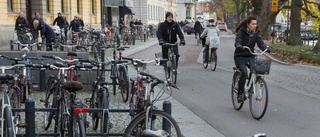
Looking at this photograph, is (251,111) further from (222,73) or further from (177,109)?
(222,73)

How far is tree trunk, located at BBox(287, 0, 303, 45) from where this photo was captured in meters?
25.2

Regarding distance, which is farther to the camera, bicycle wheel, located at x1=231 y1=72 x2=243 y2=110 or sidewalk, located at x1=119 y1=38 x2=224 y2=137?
bicycle wheel, located at x1=231 y1=72 x2=243 y2=110

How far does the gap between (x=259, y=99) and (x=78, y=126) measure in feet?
13.4

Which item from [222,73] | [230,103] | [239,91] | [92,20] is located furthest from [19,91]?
[92,20]

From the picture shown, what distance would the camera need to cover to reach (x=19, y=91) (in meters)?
7.02

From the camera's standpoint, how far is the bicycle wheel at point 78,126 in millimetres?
4812

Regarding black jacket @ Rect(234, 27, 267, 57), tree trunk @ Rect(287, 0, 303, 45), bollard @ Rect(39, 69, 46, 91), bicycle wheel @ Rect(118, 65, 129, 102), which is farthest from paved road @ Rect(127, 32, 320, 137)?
tree trunk @ Rect(287, 0, 303, 45)

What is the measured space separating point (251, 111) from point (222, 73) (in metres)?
7.03

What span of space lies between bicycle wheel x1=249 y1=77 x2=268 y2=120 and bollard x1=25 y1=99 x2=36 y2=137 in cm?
398

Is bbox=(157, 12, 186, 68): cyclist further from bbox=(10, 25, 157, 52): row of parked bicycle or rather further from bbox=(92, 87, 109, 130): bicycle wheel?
bbox=(92, 87, 109, 130): bicycle wheel

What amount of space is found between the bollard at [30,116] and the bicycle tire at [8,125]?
1.29 ft

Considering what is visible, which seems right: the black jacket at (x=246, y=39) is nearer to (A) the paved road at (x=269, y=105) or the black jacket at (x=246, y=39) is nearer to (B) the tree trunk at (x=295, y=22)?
(A) the paved road at (x=269, y=105)

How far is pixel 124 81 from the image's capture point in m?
9.38

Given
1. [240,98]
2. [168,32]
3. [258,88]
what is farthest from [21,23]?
[258,88]
